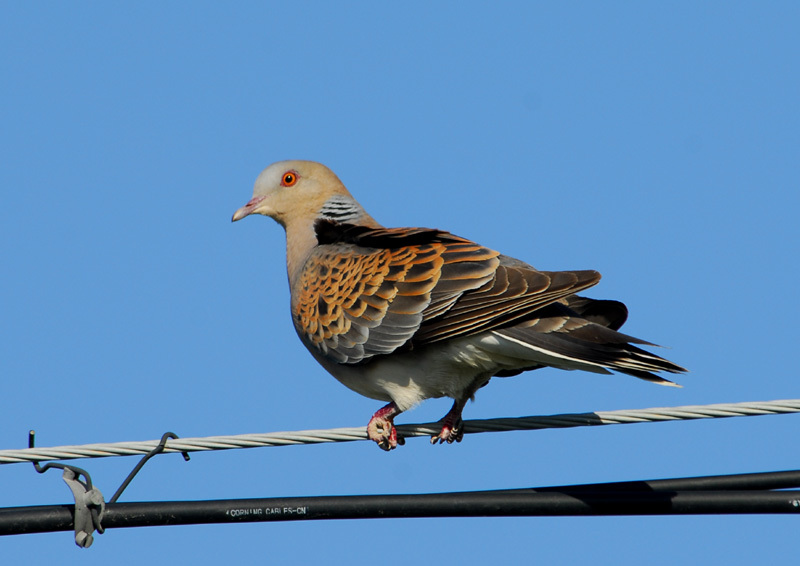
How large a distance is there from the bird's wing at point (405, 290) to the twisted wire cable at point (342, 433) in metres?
0.77

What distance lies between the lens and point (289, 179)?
24.3 feet

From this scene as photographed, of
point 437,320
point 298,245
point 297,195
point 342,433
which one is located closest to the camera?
point 342,433

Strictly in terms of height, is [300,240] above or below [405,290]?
above

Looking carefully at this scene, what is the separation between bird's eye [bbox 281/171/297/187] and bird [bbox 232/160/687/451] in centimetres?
82

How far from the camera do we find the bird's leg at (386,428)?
18.1 ft

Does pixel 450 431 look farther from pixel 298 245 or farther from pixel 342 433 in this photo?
pixel 298 245

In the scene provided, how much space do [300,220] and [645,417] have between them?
11.5ft

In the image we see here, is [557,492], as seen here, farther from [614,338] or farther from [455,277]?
[455,277]

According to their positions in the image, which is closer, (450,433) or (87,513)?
(87,513)

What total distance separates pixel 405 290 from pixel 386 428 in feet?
2.39

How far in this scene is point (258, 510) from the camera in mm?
4270

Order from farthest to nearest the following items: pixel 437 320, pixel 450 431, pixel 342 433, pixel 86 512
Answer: pixel 450 431, pixel 437 320, pixel 342 433, pixel 86 512

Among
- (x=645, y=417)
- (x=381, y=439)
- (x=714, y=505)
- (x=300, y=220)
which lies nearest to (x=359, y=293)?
(x=381, y=439)

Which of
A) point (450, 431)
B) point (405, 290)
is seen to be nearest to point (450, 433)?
point (450, 431)
